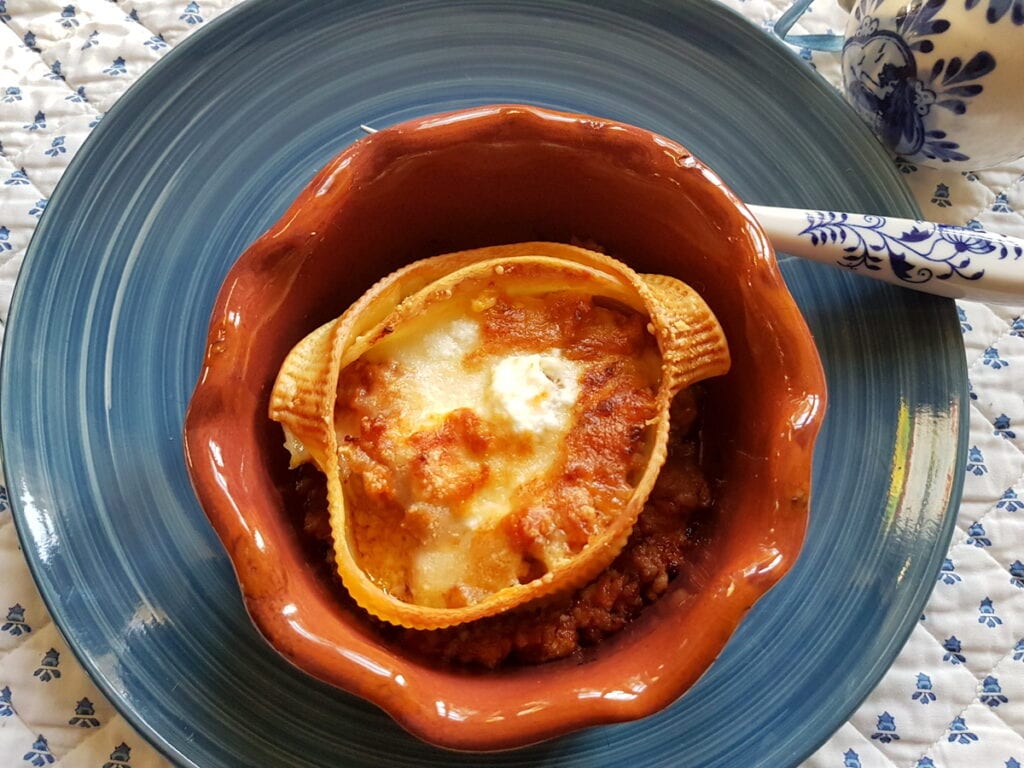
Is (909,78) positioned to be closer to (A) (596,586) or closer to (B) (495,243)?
(B) (495,243)

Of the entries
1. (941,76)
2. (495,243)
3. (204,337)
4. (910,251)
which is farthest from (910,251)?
(204,337)

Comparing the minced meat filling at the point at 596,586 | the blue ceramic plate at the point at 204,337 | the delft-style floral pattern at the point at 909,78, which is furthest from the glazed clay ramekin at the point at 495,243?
the delft-style floral pattern at the point at 909,78

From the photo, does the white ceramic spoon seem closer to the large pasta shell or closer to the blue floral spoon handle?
the blue floral spoon handle

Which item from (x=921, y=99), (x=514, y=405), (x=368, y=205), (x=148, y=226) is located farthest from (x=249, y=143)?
(x=921, y=99)

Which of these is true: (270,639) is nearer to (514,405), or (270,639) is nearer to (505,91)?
(514,405)

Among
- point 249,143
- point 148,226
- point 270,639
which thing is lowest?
point 270,639

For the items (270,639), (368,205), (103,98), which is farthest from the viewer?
(103,98)

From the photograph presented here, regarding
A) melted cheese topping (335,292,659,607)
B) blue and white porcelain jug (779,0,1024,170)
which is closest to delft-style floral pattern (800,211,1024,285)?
blue and white porcelain jug (779,0,1024,170)

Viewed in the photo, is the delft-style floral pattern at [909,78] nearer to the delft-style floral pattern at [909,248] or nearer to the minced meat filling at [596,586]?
the delft-style floral pattern at [909,248]
